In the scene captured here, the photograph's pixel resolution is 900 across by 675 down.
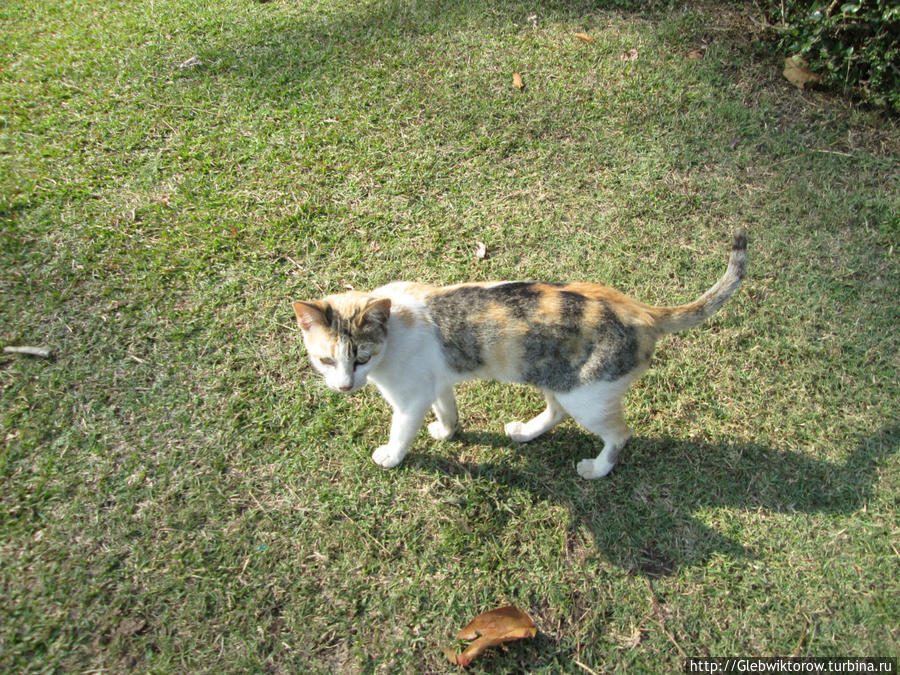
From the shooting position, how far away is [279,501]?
2.91 m

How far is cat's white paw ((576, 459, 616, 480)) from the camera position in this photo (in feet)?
9.74

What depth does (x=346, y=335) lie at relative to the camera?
2473 millimetres

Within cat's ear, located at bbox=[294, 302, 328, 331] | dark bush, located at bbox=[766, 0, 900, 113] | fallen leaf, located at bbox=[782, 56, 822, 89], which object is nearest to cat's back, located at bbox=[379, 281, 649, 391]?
cat's ear, located at bbox=[294, 302, 328, 331]

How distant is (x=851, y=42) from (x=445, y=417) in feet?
15.1

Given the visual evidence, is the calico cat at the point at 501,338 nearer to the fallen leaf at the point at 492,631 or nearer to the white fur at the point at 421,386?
the white fur at the point at 421,386

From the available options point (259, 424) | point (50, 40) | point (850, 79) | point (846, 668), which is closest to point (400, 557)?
point (259, 424)

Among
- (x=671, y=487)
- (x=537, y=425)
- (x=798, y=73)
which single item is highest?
(x=798, y=73)

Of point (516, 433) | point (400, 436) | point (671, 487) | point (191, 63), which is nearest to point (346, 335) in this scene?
point (400, 436)

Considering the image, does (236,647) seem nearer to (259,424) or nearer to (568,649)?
(259,424)

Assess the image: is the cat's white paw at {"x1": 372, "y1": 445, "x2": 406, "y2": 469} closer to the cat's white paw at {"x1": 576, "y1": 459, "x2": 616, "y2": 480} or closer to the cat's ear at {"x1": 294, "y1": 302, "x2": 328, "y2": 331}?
the cat's ear at {"x1": 294, "y1": 302, "x2": 328, "y2": 331}

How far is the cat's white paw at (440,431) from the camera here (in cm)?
315

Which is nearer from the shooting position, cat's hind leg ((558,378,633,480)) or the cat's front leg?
cat's hind leg ((558,378,633,480))

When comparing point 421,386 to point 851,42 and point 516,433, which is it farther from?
point 851,42

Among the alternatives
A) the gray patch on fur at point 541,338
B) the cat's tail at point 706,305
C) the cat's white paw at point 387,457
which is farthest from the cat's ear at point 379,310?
the cat's tail at point 706,305
